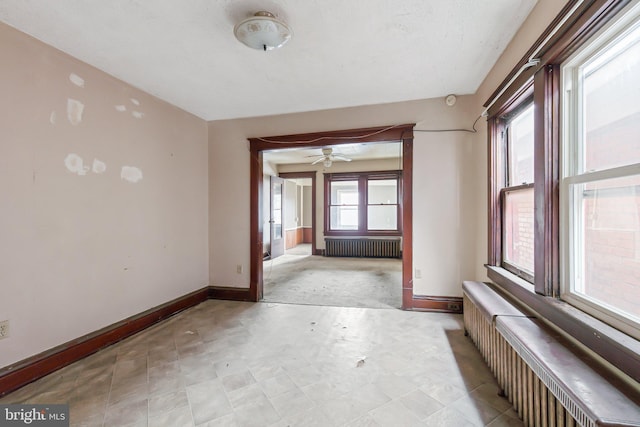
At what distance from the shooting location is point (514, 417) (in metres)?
1.55

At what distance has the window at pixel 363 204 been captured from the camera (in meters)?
7.19

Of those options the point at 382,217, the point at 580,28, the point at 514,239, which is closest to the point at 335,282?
the point at 514,239

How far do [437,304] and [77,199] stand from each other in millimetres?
3809

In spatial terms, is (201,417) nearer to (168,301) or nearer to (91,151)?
(168,301)

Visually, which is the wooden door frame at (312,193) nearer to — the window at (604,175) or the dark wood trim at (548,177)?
the dark wood trim at (548,177)

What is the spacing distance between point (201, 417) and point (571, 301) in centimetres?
223

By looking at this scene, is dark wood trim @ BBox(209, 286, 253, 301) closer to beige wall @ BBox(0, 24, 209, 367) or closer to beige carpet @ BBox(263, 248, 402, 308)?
beige carpet @ BBox(263, 248, 402, 308)

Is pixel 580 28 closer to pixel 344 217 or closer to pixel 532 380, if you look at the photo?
pixel 532 380

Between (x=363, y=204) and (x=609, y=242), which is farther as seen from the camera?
(x=363, y=204)

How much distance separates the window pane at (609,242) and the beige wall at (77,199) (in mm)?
3589

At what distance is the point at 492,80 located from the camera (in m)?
2.52

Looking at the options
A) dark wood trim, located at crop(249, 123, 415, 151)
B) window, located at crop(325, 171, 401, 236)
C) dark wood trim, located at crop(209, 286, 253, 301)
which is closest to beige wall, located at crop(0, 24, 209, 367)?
dark wood trim, located at crop(209, 286, 253, 301)

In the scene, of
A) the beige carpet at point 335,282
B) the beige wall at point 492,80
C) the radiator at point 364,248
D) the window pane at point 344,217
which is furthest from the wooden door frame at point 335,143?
the window pane at point 344,217

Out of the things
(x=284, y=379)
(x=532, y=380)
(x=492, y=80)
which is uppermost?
(x=492, y=80)
